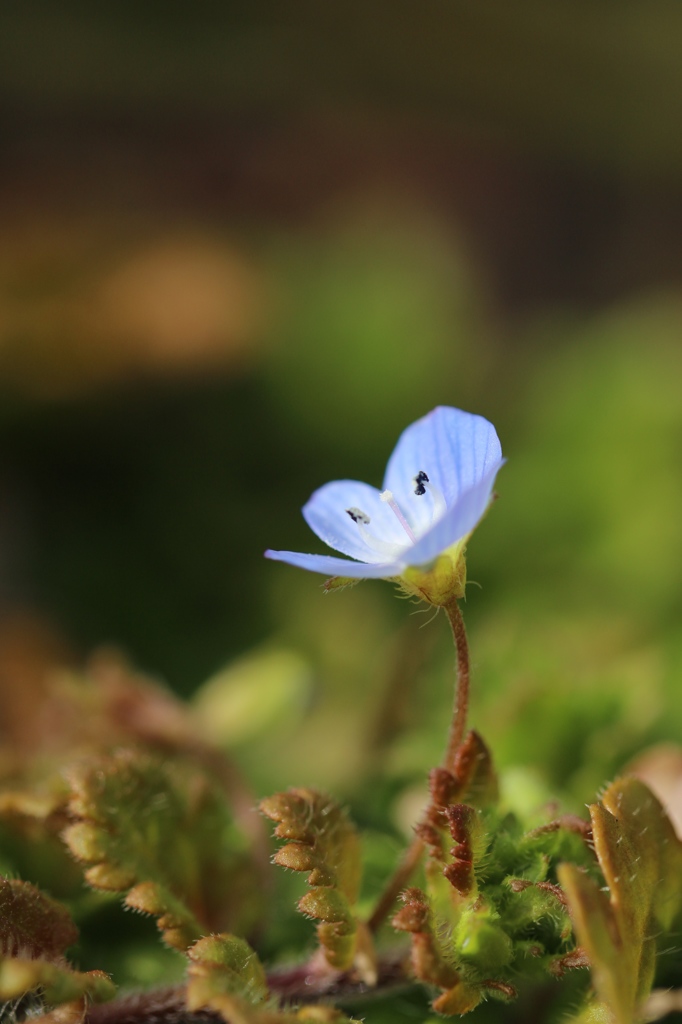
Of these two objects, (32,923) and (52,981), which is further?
(32,923)

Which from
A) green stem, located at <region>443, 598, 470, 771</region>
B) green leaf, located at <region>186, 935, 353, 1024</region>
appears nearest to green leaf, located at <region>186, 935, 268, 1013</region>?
green leaf, located at <region>186, 935, 353, 1024</region>

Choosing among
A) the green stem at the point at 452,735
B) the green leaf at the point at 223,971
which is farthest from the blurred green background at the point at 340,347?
the green leaf at the point at 223,971

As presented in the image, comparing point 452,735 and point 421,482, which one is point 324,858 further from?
point 421,482

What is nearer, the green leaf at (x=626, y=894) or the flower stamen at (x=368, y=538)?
the green leaf at (x=626, y=894)

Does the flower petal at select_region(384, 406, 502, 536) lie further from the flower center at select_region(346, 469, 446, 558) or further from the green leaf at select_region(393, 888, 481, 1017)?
the green leaf at select_region(393, 888, 481, 1017)

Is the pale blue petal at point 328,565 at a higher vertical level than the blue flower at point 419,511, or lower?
lower

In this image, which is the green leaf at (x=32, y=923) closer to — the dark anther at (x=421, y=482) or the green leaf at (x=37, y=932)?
the green leaf at (x=37, y=932)

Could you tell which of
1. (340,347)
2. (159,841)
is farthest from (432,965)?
(340,347)

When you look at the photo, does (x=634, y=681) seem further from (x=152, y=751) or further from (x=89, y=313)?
(x=89, y=313)
